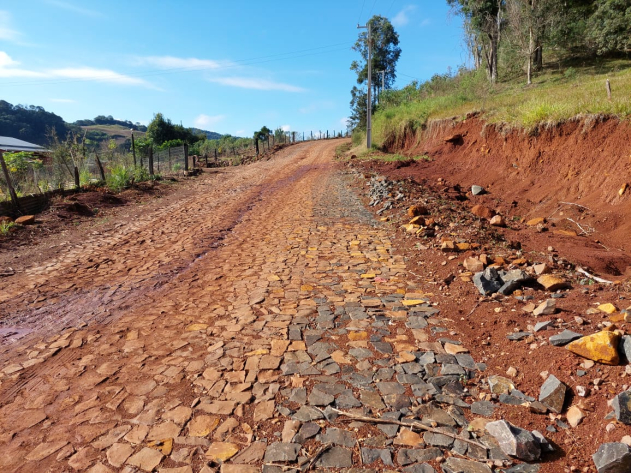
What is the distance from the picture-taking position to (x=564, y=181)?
7.51 meters

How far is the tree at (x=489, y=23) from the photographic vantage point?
20.4m

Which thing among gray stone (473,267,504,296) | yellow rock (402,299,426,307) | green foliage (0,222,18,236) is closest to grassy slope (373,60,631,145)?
gray stone (473,267,504,296)

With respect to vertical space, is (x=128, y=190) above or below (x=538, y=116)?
below

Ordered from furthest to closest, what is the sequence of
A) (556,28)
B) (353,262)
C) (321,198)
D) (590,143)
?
(556,28) → (321,198) → (590,143) → (353,262)

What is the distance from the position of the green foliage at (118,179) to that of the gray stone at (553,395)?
13.3 metres

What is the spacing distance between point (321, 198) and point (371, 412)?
8.51m

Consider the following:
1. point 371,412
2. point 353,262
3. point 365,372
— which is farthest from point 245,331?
point 353,262

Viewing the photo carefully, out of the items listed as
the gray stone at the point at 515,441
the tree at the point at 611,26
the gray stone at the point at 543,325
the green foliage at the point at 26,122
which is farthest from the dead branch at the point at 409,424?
the green foliage at the point at 26,122

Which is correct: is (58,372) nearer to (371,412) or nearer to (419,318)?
(371,412)

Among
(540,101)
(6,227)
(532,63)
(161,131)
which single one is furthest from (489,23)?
(161,131)

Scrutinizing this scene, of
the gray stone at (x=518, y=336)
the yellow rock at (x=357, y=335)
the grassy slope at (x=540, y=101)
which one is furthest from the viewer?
the grassy slope at (x=540, y=101)

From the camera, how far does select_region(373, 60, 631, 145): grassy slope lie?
26.8 feet

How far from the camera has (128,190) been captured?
42.3ft

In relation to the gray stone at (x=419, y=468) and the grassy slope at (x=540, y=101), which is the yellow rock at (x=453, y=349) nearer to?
the gray stone at (x=419, y=468)
